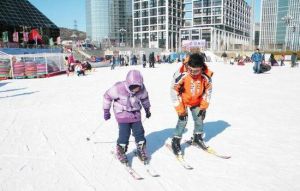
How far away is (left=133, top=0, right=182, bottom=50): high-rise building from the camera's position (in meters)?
91.0

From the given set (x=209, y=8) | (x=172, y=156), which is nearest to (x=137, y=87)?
(x=172, y=156)

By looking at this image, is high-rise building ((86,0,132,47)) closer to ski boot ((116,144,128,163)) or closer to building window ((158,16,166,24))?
building window ((158,16,166,24))

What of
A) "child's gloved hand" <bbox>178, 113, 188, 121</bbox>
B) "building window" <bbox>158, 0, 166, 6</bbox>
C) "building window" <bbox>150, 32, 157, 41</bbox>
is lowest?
"child's gloved hand" <bbox>178, 113, 188, 121</bbox>

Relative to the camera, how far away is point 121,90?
3.94 m

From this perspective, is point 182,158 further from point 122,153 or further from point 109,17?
point 109,17

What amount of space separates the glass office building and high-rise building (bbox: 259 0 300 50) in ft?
264

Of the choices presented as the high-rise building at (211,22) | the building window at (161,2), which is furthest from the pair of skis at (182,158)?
the building window at (161,2)

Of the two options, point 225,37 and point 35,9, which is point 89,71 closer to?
point 35,9

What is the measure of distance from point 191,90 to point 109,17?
143 m

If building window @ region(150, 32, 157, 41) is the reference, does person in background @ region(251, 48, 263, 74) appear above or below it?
below

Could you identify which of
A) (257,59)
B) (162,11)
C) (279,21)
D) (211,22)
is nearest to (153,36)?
(162,11)

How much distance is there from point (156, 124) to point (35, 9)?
6370 cm

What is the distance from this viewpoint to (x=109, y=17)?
14138cm

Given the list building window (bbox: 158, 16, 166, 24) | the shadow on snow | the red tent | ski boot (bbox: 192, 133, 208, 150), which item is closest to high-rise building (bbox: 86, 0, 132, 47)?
building window (bbox: 158, 16, 166, 24)
